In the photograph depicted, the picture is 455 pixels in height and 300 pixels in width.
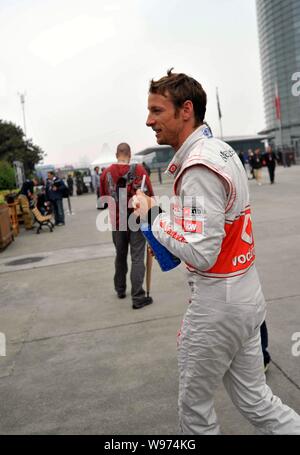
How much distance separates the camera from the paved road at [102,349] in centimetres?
310

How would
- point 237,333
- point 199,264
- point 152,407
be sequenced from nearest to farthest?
point 199,264, point 237,333, point 152,407

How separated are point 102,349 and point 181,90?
297cm

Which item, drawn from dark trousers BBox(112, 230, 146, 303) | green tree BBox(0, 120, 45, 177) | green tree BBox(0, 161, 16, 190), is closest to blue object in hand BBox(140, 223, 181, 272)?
dark trousers BBox(112, 230, 146, 303)

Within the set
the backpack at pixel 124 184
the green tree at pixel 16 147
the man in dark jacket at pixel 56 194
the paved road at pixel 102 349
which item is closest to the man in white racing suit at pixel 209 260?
the paved road at pixel 102 349

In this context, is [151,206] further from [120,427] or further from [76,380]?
[76,380]

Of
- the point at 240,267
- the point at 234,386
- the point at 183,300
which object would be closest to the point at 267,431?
the point at 234,386

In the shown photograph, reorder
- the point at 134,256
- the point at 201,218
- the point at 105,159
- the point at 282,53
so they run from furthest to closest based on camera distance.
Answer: the point at 282,53 → the point at 105,159 → the point at 134,256 → the point at 201,218

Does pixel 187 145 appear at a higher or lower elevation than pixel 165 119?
lower

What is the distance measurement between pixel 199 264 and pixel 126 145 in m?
3.89

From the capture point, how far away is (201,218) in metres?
1.78

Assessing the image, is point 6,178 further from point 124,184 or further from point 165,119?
point 165,119

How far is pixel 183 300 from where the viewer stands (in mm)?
5465

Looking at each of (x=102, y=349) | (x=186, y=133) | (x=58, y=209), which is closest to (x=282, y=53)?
(x=58, y=209)

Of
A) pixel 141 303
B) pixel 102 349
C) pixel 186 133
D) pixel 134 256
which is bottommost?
pixel 102 349
